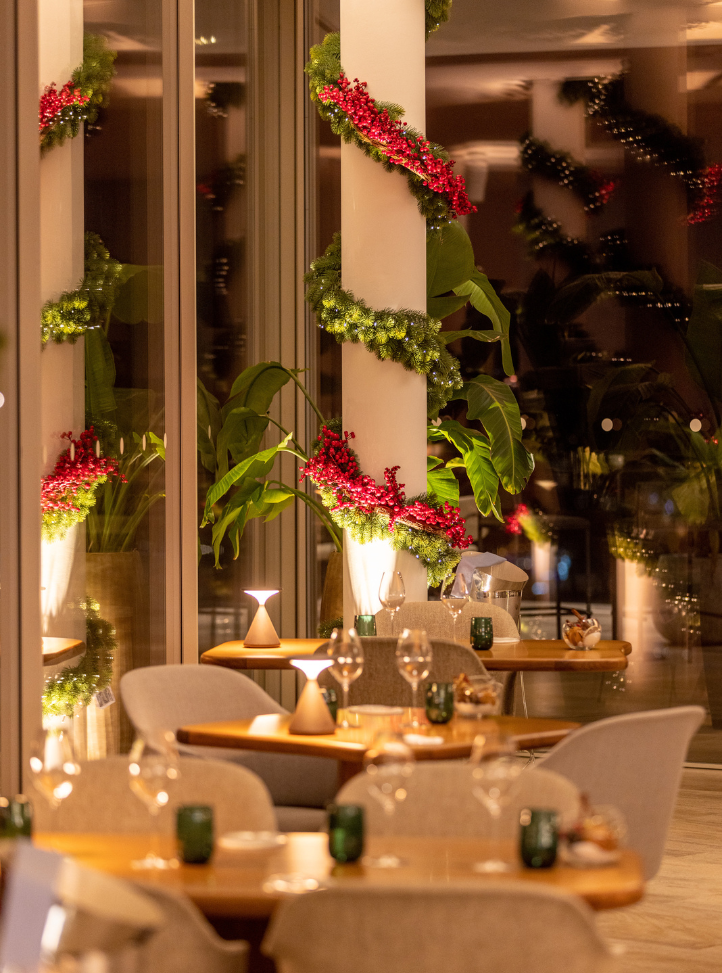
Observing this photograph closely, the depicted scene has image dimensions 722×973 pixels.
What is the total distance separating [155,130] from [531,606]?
3387 millimetres

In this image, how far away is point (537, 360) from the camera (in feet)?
23.4

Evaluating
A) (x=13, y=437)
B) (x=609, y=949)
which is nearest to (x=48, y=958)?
(x=609, y=949)

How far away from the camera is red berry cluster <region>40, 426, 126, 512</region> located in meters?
4.28

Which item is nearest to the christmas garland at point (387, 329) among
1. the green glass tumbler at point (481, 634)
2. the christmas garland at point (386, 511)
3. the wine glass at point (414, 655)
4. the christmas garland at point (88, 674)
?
the christmas garland at point (386, 511)

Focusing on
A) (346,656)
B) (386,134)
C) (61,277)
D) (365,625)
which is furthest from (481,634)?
(386,134)

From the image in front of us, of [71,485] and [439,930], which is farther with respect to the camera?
[71,485]

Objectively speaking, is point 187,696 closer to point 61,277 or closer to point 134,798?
point 134,798

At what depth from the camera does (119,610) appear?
193 inches

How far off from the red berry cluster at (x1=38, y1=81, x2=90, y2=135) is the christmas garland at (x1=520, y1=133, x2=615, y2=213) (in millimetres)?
3260

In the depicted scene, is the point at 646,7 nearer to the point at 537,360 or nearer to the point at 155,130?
the point at 537,360

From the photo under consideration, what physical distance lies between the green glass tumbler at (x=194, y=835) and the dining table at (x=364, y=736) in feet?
2.84

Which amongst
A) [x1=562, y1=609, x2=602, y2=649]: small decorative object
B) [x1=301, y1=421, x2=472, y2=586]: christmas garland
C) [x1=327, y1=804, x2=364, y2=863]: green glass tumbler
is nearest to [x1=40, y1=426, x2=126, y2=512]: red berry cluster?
[x1=301, y1=421, x2=472, y2=586]: christmas garland

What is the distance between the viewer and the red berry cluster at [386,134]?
587cm

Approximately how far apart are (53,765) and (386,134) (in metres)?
4.19
